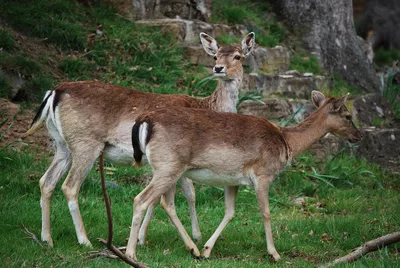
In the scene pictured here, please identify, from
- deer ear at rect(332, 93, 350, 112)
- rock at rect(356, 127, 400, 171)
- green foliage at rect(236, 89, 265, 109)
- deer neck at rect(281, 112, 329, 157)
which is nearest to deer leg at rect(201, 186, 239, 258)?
deer neck at rect(281, 112, 329, 157)

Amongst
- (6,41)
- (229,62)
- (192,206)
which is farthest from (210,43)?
(6,41)

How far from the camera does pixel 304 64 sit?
50.5ft

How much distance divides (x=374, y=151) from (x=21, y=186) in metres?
6.56

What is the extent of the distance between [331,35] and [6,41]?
719cm

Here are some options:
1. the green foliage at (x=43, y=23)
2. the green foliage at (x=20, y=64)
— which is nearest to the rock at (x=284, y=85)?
the green foliage at (x=43, y=23)

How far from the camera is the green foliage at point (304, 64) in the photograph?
49.8ft

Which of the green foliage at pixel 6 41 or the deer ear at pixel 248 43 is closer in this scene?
the deer ear at pixel 248 43

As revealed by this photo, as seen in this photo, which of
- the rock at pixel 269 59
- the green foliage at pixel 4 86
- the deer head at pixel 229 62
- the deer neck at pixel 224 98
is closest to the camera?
the deer neck at pixel 224 98

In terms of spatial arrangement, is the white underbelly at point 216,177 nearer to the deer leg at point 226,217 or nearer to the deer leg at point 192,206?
the deer leg at point 226,217

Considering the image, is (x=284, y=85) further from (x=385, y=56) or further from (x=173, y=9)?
(x=385, y=56)

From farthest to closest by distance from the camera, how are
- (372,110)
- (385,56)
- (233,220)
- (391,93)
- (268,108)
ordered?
(385,56), (391,93), (372,110), (268,108), (233,220)

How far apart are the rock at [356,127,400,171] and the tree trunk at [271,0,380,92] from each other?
2323mm

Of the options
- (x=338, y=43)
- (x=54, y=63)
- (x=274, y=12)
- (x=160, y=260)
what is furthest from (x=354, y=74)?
(x=160, y=260)

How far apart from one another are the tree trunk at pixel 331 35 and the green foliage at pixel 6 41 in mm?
6626
